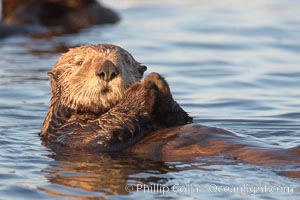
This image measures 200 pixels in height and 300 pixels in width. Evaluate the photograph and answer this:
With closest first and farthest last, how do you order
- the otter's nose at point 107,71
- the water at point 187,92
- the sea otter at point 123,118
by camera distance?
the water at point 187,92 → the sea otter at point 123,118 → the otter's nose at point 107,71

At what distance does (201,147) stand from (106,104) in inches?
31.6

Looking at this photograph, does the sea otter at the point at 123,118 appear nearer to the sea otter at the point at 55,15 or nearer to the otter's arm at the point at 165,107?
the otter's arm at the point at 165,107

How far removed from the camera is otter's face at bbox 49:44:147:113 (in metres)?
Answer: 6.31

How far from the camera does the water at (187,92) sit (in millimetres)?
5543

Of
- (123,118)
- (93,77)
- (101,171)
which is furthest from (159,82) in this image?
(101,171)

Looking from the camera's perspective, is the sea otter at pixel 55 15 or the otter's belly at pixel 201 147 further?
the sea otter at pixel 55 15

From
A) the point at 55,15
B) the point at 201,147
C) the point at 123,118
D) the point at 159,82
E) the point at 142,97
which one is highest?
the point at 55,15

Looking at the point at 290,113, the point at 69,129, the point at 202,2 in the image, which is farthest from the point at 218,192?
the point at 202,2

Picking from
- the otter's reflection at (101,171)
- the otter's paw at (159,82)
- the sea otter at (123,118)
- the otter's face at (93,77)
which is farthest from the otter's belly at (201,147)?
the otter's face at (93,77)

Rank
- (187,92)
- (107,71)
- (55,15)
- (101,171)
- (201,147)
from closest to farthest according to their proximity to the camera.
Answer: (101,171), (201,147), (107,71), (187,92), (55,15)

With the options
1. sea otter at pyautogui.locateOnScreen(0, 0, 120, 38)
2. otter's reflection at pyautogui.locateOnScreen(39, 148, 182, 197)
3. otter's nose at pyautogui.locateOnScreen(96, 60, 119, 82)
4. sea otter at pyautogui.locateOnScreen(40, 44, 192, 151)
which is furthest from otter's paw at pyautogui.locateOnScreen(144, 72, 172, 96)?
sea otter at pyautogui.locateOnScreen(0, 0, 120, 38)

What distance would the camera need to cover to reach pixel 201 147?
6.07 metres

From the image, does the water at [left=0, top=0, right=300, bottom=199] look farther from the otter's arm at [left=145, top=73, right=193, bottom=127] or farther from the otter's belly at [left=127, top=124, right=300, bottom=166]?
the otter's arm at [left=145, top=73, right=193, bottom=127]

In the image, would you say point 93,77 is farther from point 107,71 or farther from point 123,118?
point 123,118
